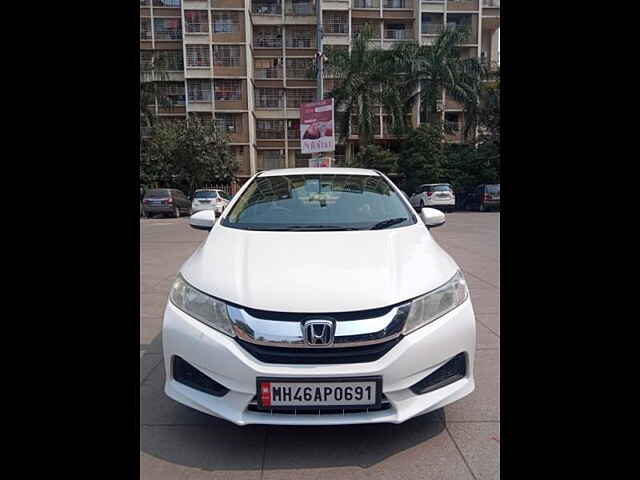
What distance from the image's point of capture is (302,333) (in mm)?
1959

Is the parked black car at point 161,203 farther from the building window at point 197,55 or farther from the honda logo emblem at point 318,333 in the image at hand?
the honda logo emblem at point 318,333

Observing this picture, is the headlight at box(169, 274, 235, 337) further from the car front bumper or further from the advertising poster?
the advertising poster

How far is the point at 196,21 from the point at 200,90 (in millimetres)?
5468

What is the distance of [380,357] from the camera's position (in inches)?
77.7

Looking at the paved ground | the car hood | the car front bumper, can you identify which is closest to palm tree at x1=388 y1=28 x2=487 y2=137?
the car hood

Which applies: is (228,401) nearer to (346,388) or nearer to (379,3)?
(346,388)

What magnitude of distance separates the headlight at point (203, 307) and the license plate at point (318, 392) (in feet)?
1.07

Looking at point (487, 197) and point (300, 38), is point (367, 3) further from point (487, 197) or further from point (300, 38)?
point (487, 197)

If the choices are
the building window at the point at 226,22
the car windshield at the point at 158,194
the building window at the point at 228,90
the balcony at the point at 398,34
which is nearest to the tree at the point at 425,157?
the car windshield at the point at 158,194

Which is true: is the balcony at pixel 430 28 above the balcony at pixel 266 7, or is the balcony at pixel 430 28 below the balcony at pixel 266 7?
below

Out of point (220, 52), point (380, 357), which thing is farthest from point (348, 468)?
point (220, 52)

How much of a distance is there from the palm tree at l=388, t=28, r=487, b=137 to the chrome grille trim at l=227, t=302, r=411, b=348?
85.9ft

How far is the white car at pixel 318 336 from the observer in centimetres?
194
